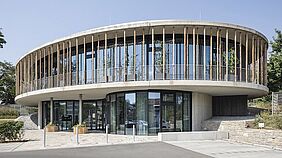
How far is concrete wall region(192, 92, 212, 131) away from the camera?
69.7ft

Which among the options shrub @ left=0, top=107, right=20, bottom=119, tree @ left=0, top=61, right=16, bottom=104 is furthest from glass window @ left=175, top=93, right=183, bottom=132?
tree @ left=0, top=61, right=16, bottom=104

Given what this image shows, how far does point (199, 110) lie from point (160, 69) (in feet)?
14.8

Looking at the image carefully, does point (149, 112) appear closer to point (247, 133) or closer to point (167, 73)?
point (167, 73)

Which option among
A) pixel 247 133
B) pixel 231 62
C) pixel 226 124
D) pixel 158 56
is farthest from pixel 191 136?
pixel 231 62

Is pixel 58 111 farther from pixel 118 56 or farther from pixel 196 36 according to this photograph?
pixel 196 36

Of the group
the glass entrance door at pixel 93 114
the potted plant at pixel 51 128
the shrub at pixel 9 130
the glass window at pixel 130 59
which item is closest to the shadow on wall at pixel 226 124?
the glass window at pixel 130 59

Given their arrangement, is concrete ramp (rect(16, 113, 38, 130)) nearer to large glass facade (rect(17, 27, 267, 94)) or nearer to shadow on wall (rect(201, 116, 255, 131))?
large glass facade (rect(17, 27, 267, 94))

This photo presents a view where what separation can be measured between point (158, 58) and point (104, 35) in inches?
142

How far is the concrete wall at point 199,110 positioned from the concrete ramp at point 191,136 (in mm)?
3129

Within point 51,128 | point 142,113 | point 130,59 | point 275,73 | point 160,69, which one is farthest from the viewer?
point 275,73

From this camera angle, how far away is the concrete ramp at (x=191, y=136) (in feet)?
55.8

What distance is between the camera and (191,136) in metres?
17.5

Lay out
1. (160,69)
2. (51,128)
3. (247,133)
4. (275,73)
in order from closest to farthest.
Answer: (247,133) → (160,69) → (51,128) → (275,73)

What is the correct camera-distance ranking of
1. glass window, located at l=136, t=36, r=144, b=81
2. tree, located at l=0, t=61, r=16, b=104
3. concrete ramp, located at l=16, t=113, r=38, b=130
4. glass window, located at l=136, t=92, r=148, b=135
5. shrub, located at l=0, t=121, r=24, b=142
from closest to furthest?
1. shrub, located at l=0, t=121, r=24, b=142
2. glass window, located at l=136, t=36, r=144, b=81
3. glass window, located at l=136, t=92, r=148, b=135
4. concrete ramp, located at l=16, t=113, r=38, b=130
5. tree, located at l=0, t=61, r=16, b=104
